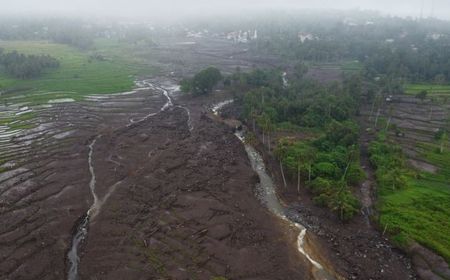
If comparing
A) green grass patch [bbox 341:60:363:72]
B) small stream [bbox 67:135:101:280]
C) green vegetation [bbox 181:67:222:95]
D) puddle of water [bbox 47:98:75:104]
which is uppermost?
green vegetation [bbox 181:67:222:95]

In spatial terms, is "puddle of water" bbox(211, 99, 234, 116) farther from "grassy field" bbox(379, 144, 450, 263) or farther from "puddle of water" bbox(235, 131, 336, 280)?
"grassy field" bbox(379, 144, 450, 263)

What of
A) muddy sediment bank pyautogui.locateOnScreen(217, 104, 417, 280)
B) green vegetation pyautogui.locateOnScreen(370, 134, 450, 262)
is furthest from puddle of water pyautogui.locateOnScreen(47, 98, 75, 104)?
green vegetation pyautogui.locateOnScreen(370, 134, 450, 262)

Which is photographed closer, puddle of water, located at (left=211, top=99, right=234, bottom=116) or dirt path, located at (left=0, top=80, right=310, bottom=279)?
dirt path, located at (left=0, top=80, right=310, bottom=279)

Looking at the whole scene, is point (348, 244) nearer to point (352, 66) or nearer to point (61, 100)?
point (61, 100)

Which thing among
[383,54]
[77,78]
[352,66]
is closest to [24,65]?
[77,78]

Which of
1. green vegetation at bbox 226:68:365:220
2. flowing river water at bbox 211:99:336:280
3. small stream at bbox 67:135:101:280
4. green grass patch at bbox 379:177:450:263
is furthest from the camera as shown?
green vegetation at bbox 226:68:365:220

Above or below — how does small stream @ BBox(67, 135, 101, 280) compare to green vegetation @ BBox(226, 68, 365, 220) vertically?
below

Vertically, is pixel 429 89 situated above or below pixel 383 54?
A: below

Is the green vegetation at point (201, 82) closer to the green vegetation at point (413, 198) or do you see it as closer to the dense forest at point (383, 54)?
the green vegetation at point (413, 198)
